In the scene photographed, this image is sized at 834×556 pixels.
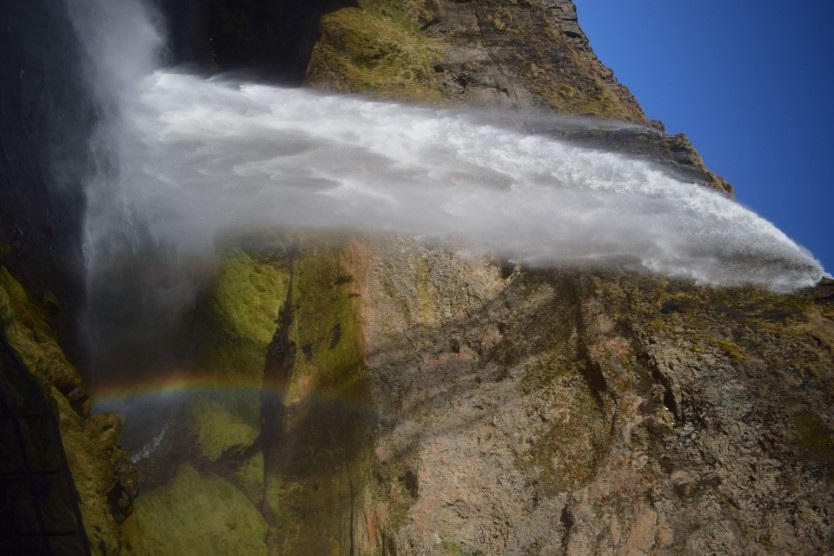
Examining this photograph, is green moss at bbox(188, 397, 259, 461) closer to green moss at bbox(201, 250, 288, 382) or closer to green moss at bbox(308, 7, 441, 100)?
green moss at bbox(201, 250, 288, 382)

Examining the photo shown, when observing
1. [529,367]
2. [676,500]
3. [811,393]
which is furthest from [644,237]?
[676,500]

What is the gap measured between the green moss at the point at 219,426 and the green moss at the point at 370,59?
270 inches

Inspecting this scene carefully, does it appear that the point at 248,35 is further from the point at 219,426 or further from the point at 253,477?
the point at 253,477

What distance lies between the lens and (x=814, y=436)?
5770 mm

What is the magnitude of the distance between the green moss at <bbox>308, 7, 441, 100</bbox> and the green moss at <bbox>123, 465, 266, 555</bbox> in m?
7.95

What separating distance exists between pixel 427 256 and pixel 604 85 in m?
7.09

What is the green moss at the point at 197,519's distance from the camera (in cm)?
758

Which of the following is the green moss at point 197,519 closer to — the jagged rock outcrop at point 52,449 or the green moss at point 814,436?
the jagged rock outcrop at point 52,449

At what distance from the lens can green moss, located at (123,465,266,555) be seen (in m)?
7.58

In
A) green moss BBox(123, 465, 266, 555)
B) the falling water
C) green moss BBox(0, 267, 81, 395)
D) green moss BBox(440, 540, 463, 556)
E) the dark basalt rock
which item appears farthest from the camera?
the falling water

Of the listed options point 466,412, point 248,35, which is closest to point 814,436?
point 466,412

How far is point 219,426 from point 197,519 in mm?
1295

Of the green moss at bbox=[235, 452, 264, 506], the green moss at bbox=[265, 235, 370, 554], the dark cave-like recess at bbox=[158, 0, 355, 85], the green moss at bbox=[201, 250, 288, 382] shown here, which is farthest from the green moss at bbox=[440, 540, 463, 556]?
the dark cave-like recess at bbox=[158, 0, 355, 85]

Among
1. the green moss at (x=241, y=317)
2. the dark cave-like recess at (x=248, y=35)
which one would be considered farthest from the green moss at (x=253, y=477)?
the dark cave-like recess at (x=248, y=35)
